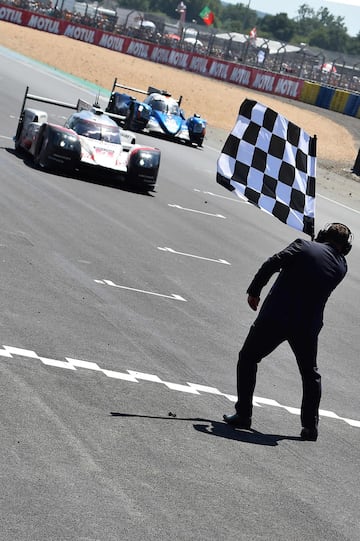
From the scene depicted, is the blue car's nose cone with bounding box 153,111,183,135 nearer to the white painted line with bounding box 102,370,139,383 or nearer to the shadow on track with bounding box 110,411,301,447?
the white painted line with bounding box 102,370,139,383

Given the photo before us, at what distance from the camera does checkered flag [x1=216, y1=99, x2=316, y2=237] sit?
7.91 m

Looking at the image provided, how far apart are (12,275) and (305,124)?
37155 millimetres

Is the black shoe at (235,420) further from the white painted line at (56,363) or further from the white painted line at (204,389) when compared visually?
the white painted line at (56,363)

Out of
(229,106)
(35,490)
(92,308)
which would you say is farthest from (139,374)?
(229,106)

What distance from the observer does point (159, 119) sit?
29109mm

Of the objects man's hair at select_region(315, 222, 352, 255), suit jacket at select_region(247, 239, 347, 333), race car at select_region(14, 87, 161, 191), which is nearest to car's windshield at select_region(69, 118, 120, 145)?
race car at select_region(14, 87, 161, 191)

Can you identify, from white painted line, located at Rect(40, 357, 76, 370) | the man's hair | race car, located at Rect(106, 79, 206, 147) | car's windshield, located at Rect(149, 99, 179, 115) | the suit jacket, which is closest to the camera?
the suit jacket

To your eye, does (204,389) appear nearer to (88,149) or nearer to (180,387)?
(180,387)

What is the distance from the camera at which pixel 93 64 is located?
53.4 m

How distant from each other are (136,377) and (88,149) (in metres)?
10.6

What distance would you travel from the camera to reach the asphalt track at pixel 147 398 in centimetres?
532

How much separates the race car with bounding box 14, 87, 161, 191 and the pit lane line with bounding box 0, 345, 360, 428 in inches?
395

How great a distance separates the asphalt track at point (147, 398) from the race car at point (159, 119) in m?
13.8

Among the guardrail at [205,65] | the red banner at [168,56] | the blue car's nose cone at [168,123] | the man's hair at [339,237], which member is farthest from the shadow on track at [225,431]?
the red banner at [168,56]
